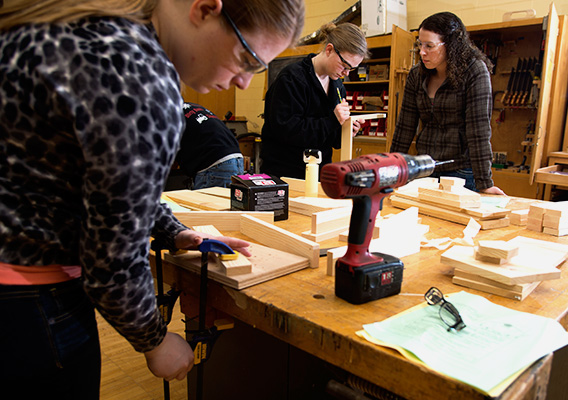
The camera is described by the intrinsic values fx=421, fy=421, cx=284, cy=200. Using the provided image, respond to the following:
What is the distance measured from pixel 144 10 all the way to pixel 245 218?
32.5 inches

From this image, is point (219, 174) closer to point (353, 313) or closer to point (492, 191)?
point (492, 191)

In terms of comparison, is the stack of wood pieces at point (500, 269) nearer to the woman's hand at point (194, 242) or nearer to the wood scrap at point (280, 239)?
the wood scrap at point (280, 239)

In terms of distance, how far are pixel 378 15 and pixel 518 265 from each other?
4620 mm

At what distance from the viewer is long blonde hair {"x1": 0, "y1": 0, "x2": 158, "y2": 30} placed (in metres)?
0.60

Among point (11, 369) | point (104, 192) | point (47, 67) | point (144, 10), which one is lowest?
point (11, 369)

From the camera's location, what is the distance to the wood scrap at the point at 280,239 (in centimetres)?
112

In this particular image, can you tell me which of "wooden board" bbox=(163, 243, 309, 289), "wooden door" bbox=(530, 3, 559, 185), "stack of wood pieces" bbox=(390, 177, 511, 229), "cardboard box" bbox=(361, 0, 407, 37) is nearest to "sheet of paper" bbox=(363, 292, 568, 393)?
"wooden board" bbox=(163, 243, 309, 289)

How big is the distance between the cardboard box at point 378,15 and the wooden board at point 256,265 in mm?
4525

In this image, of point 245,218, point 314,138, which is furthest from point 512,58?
point 245,218

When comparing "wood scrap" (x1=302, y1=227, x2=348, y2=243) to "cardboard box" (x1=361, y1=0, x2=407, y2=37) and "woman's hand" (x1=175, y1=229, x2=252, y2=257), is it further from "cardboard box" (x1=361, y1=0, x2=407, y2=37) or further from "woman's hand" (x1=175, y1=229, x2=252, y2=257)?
"cardboard box" (x1=361, y1=0, x2=407, y2=37)

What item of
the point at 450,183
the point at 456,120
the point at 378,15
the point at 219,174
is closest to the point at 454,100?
the point at 456,120

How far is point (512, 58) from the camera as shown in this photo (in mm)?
4539

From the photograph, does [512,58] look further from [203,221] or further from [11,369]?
[11,369]

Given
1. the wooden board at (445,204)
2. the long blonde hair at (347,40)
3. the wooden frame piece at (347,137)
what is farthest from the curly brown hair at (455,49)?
the wooden board at (445,204)
